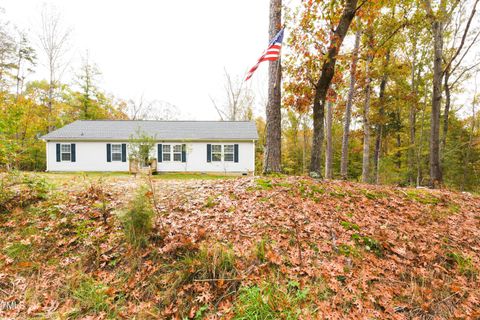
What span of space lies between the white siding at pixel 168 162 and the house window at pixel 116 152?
1.07 feet

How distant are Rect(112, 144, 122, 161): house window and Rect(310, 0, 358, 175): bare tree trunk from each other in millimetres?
12782

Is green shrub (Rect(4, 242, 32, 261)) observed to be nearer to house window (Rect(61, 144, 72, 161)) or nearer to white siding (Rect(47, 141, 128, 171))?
white siding (Rect(47, 141, 128, 171))

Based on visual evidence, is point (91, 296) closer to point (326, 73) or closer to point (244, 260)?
point (244, 260)

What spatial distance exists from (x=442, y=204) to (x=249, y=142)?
34.8 ft

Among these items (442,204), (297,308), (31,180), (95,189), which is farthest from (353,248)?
(31,180)

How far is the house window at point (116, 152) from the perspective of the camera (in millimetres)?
14047

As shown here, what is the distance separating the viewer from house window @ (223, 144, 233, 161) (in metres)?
14.2

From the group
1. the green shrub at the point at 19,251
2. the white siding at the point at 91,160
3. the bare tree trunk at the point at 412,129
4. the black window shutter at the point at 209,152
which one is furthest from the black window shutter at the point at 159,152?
the bare tree trunk at the point at 412,129

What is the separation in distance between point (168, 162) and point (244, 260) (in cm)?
1241

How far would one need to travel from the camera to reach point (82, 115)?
19875 mm

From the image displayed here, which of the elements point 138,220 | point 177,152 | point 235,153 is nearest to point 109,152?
point 177,152

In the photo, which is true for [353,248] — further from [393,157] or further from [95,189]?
[393,157]

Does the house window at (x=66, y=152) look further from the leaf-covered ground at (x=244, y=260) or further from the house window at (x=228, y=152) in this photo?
the leaf-covered ground at (x=244, y=260)

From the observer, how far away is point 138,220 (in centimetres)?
282
